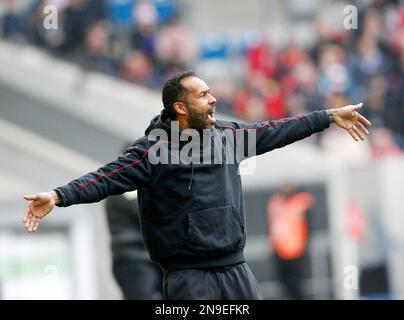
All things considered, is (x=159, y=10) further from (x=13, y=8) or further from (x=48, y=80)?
(x=48, y=80)

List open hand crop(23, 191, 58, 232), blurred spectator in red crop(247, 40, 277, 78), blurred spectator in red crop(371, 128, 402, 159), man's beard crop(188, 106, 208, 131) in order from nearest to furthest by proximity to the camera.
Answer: open hand crop(23, 191, 58, 232) < man's beard crop(188, 106, 208, 131) < blurred spectator in red crop(371, 128, 402, 159) < blurred spectator in red crop(247, 40, 277, 78)

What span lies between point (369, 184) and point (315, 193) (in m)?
0.85

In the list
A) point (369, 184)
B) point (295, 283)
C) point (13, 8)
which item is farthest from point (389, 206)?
point (13, 8)

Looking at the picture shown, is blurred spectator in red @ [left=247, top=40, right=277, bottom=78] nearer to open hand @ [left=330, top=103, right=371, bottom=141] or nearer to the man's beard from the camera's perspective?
open hand @ [left=330, top=103, right=371, bottom=141]

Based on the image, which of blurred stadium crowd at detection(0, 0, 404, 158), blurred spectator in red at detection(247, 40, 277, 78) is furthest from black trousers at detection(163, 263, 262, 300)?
blurred spectator in red at detection(247, 40, 277, 78)

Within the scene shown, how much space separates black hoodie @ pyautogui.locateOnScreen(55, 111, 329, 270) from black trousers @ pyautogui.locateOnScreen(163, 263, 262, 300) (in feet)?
0.17

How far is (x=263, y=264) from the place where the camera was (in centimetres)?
1612

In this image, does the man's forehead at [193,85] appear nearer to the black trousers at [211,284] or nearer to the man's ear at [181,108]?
the man's ear at [181,108]

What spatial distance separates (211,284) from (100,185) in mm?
921

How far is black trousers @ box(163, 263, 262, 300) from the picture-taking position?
749 cm

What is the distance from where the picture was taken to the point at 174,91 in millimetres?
7613

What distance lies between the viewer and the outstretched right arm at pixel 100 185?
23.5ft

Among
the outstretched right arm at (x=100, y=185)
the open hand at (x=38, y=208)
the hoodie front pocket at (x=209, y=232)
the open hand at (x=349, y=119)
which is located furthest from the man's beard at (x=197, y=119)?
the open hand at (x=38, y=208)

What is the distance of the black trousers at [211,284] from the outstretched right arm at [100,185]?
63 centimetres
